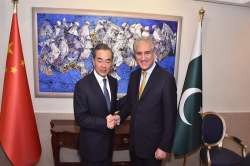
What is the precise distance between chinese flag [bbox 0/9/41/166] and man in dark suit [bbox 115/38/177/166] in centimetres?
94

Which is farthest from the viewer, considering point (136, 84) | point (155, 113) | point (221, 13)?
point (221, 13)

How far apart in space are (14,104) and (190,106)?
5.52ft

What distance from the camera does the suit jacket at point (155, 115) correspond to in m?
1.90

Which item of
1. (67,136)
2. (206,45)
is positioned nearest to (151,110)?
(67,136)

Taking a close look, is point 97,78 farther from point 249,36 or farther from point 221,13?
point 249,36

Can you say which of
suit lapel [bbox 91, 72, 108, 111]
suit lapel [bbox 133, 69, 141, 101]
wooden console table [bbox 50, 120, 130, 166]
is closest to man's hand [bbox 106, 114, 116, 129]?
suit lapel [bbox 91, 72, 108, 111]

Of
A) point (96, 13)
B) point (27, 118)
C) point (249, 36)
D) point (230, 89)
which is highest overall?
point (96, 13)

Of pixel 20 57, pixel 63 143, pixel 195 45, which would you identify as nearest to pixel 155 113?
pixel 195 45

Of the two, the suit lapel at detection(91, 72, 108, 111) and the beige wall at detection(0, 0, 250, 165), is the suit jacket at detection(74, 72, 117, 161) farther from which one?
the beige wall at detection(0, 0, 250, 165)

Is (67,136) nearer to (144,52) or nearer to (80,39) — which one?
(80,39)

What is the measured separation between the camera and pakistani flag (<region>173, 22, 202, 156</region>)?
250cm

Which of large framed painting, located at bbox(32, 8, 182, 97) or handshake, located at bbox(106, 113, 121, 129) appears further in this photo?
large framed painting, located at bbox(32, 8, 182, 97)

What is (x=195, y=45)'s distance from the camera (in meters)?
2.53

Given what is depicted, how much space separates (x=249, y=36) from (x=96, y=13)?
76.0 inches
